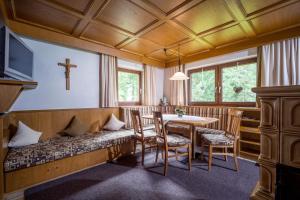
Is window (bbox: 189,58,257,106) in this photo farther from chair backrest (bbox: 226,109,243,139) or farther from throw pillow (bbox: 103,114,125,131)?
throw pillow (bbox: 103,114,125,131)

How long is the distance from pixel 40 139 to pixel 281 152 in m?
3.23

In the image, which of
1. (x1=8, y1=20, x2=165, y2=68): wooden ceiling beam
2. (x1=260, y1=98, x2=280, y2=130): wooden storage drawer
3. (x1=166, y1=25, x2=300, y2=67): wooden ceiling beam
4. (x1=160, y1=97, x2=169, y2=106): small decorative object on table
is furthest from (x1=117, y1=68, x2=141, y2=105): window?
(x1=260, y1=98, x2=280, y2=130): wooden storage drawer

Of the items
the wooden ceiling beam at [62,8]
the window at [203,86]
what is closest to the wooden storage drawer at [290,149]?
the wooden ceiling beam at [62,8]

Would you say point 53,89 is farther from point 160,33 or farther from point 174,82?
point 174,82

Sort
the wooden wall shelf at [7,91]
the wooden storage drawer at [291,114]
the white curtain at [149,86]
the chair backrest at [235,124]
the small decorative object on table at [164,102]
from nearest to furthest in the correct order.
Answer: the wooden storage drawer at [291,114] < the wooden wall shelf at [7,91] < the chair backrest at [235,124] < the white curtain at [149,86] < the small decorative object on table at [164,102]

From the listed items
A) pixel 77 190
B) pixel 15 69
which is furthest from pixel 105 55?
pixel 77 190

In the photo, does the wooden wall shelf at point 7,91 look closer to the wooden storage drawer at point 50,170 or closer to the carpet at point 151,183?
the wooden storage drawer at point 50,170

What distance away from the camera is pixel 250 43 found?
316cm

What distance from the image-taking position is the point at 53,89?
2943 mm

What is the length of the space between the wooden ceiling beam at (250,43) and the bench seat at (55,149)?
2907 mm

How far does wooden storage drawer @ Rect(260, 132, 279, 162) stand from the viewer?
1.14 meters

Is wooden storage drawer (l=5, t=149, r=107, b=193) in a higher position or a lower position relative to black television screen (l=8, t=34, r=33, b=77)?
lower

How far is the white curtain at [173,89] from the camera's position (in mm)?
4598

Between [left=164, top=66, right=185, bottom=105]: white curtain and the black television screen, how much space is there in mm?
3589
